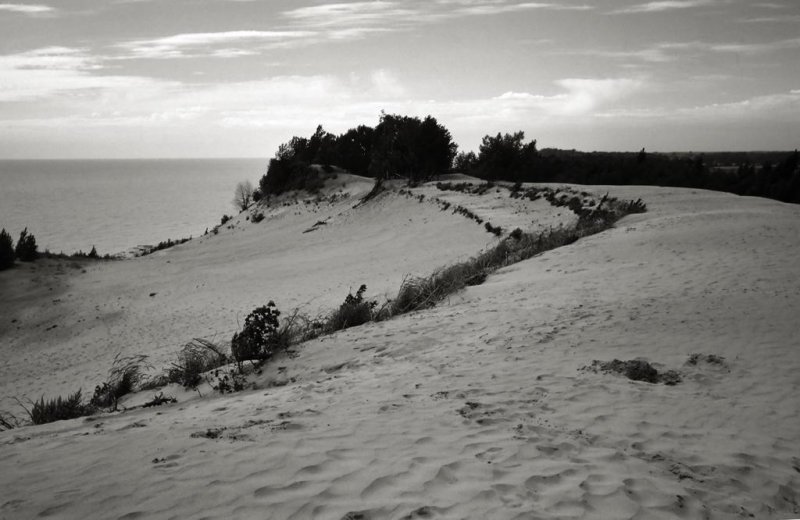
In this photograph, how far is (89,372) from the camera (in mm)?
12078

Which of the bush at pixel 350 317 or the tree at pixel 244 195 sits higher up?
the tree at pixel 244 195

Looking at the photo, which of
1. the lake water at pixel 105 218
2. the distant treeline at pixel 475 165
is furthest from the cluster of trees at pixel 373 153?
the lake water at pixel 105 218

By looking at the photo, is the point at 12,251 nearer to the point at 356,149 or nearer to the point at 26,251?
the point at 26,251

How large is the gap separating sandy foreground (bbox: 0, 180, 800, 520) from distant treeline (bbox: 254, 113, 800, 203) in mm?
28381

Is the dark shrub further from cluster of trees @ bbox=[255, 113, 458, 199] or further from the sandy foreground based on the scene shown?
cluster of trees @ bbox=[255, 113, 458, 199]

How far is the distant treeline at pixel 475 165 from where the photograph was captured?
38125mm

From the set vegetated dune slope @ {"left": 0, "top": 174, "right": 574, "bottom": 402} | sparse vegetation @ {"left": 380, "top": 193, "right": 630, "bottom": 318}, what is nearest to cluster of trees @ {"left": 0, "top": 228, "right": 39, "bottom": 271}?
vegetated dune slope @ {"left": 0, "top": 174, "right": 574, "bottom": 402}

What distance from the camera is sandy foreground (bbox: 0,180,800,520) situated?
11.0 feet

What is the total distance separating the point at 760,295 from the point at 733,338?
6.83ft

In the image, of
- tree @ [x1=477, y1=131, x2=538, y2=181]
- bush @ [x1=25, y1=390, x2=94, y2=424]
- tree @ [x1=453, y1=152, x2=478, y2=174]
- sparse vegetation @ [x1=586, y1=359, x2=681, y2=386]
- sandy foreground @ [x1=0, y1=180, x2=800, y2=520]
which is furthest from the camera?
tree @ [x1=453, y1=152, x2=478, y2=174]

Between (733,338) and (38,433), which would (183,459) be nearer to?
(38,433)

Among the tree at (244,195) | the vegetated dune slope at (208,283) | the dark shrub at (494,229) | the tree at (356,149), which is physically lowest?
the vegetated dune slope at (208,283)

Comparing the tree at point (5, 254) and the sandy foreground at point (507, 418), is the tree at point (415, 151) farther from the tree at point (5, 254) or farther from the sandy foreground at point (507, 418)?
the sandy foreground at point (507, 418)

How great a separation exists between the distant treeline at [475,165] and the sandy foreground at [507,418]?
28381mm
